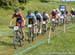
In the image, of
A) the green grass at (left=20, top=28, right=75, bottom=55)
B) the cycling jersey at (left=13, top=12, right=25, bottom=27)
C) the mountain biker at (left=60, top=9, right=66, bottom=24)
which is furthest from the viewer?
the mountain biker at (left=60, top=9, right=66, bottom=24)

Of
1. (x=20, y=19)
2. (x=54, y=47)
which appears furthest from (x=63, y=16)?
(x=20, y=19)

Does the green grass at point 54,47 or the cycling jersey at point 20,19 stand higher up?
the cycling jersey at point 20,19

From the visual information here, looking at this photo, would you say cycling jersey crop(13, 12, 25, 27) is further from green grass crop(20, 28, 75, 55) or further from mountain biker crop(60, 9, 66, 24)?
mountain biker crop(60, 9, 66, 24)

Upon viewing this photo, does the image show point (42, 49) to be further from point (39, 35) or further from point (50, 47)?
point (39, 35)

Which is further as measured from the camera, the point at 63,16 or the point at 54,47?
the point at 63,16

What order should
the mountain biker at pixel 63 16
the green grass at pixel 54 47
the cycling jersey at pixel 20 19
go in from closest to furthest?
1. the green grass at pixel 54 47
2. the cycling jersey at pixel 20 19
3. the mountain biker at pixel 63 16

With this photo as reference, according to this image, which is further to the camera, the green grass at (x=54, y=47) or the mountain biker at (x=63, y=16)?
the mountain biker at (x=63, y=16)

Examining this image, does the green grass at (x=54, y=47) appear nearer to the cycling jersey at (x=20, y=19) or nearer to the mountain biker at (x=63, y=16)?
the cycling jersey at (x=20, y=19)

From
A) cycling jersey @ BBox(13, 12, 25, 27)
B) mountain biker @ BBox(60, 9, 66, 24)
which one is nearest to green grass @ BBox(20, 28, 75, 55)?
cycling jersey @ BBox(13, 12, 25, 27)

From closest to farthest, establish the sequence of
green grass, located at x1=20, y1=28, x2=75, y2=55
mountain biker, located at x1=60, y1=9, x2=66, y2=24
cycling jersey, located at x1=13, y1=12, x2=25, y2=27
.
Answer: green grass, located at x1=20, y1=28, x2=75, y2=55, cycling jersey, located at x1=13, y1=12, x2=25, y2=27, mountain biker, located at x1=60, y1=9, x2=66, y2=24

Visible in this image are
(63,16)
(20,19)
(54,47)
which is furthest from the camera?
(63,16)

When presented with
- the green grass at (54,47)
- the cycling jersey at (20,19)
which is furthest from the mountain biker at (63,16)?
the cycling jersey at (20,19)

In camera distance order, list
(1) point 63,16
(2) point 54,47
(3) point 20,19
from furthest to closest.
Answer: (1) point 63,16, (2) point 54,47, (3) point 20,19

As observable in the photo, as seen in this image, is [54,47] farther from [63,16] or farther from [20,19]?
[63,16]
